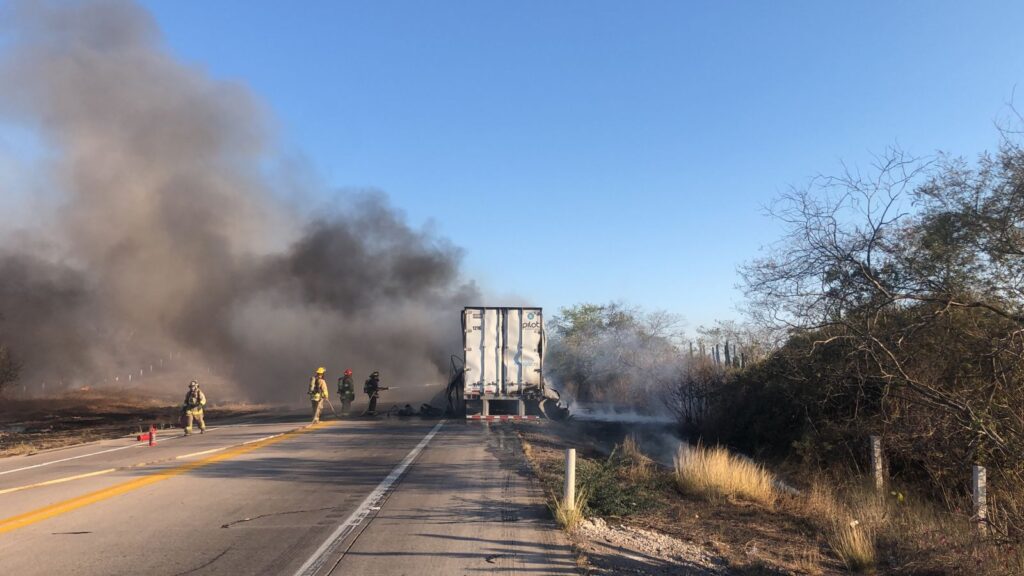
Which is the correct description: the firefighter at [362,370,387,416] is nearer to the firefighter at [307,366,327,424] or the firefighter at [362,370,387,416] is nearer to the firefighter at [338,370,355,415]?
the firefighter at [338,370,355,415]

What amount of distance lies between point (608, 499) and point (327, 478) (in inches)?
153

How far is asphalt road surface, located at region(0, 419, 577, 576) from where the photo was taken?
514cm

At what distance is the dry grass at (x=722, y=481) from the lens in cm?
816

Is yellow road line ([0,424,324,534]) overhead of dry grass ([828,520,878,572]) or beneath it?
overhead

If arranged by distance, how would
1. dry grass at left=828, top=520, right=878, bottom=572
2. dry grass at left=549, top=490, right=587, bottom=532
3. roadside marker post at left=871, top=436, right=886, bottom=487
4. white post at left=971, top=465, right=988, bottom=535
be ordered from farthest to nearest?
roadside marker post at left=871, top=436, right=886, bottom=487
white post at left=971, top=465, right=988, bottom=535
dry grass at left=549, top=490, right=587, bottom=532
dry grass at left=828, top=520, right=878, bottom=572

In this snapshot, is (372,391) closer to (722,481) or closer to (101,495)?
(101,495)

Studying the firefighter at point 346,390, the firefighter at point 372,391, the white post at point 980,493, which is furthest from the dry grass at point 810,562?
the firefighter at point 346,390

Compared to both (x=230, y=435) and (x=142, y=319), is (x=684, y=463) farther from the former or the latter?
(x=142, y=319)

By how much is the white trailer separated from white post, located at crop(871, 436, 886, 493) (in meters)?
8.59

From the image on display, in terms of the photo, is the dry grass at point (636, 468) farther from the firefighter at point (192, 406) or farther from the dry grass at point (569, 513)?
the firefighter at point (192, 406)

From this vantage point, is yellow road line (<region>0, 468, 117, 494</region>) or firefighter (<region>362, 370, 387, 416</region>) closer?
yellow road line (<region>0, 468, 117, 494</region>)

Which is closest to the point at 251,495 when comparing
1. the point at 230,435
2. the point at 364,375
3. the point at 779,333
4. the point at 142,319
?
the point at 779,333

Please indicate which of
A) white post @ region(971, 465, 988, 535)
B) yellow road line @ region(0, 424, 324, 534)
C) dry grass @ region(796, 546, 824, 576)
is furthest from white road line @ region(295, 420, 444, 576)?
white post @ region(971, 465, 988, 535)

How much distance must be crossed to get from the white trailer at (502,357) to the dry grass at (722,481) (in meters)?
8.16
